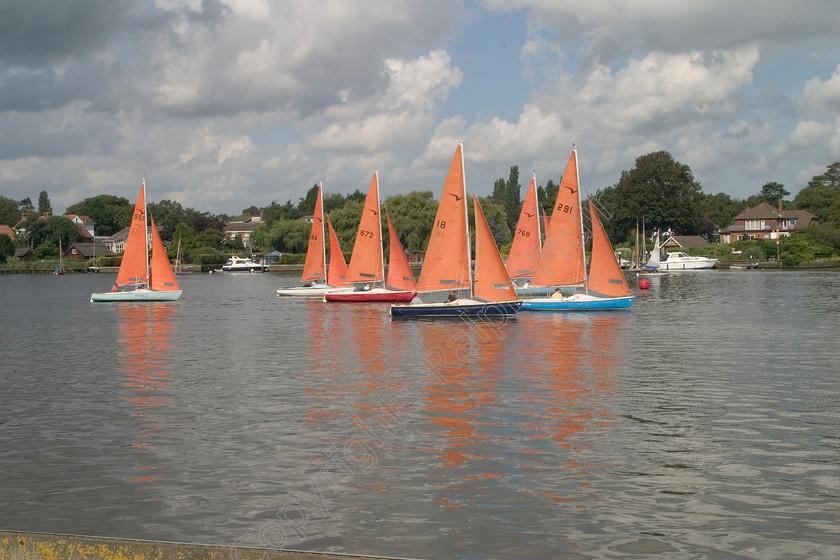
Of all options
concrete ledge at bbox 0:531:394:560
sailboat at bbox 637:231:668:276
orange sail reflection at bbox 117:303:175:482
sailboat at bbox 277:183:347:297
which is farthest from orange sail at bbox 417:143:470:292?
sailboat at bbox 637:231:668:276

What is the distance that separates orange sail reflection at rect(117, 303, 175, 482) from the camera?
21.0 m

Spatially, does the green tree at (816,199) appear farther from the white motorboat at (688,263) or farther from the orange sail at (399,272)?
the orange sail at (399,272)

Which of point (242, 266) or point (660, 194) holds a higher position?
point (660, 194)

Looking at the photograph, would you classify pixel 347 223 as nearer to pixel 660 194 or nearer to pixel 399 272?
pixel 660 194

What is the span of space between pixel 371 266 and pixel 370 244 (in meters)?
1.87

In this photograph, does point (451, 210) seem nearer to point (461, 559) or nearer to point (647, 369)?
point (647, 369)

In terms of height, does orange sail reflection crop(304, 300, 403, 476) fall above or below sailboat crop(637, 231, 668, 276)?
below

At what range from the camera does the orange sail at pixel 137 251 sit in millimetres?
68438

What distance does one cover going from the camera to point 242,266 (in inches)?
6767

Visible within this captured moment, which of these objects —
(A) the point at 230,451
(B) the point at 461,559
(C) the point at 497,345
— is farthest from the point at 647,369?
(B) the point at 461,559

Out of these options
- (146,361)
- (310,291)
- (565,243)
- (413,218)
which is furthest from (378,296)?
(413,218)

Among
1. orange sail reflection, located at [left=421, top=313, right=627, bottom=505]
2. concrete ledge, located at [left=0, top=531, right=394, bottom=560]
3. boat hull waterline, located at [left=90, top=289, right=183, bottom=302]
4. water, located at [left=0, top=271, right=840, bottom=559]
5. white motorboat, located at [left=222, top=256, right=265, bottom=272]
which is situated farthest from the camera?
white motorboat, located at [left=222, top=256, right=265, bottom=272]

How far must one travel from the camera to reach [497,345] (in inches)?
1473

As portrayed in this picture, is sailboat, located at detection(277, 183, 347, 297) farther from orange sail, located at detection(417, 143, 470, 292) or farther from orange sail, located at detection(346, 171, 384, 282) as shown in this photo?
orange sail, located at detection(417, 143, 470, 292)
